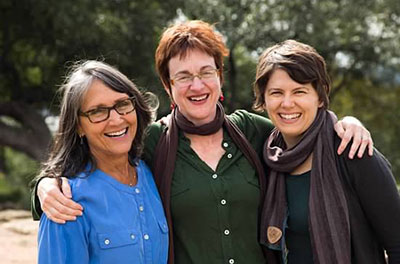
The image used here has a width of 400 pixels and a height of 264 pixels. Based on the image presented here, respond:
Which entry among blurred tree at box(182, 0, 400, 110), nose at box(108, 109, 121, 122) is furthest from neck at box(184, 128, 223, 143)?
blurred tree at box(182, 0, 400, 110)

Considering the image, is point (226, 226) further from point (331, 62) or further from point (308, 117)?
point (331, 62)

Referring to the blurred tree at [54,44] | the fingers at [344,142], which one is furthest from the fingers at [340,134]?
the blurred tree at [54,44]

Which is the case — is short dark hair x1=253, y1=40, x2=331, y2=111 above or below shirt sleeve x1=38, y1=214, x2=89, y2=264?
above

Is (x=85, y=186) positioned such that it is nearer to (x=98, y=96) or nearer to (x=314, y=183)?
(x=98, y=96)

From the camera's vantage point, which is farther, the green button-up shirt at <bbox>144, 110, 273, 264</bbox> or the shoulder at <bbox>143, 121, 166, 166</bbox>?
the shoulder at <bbox>143, 121, 166, 166</bbox>

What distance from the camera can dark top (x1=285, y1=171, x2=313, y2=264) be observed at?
2.48 m

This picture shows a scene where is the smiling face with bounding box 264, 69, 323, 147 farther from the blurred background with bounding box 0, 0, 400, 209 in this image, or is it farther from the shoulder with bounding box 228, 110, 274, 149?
the blurred background with bounding box 0, 0, 400, 209

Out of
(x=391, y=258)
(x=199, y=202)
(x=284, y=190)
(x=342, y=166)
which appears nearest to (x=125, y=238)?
(x=199, y=202)

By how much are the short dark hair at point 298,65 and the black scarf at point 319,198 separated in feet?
0.47

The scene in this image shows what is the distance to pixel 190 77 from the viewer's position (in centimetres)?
272

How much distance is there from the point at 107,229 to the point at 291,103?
3.30 feet

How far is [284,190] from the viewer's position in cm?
257

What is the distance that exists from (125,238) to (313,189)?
851 millimetres

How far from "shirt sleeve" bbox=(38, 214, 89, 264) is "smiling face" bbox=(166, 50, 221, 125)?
2.88 ft
